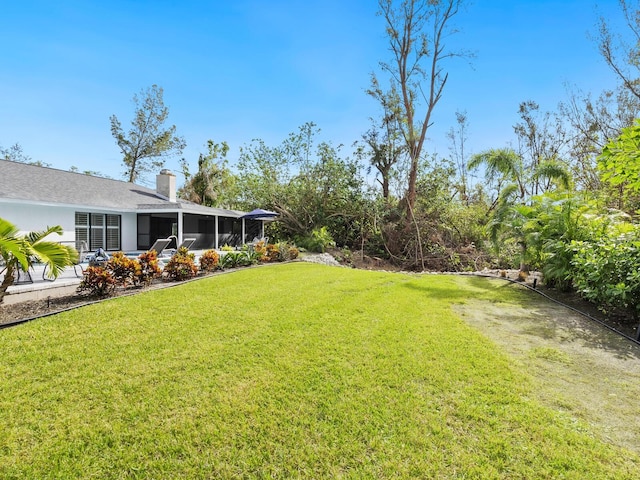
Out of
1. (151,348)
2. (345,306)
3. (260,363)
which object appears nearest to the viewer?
(260,363)

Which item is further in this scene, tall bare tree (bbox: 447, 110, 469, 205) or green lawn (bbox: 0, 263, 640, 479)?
tall bare tree (bbox: 447, 110, 469, 205)

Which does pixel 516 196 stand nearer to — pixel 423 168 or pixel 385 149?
pixel 423 168

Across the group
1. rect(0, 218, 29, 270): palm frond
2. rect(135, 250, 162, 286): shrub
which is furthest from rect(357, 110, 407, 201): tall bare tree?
rect(0, 218, 29, 270): palm frond

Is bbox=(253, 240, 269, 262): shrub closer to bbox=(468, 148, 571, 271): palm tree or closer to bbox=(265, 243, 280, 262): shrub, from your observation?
bbox=(265, 243, 280, 262): shrub

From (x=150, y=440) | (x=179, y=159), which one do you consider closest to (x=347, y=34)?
(x=150, y=440)

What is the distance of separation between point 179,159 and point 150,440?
107 feet

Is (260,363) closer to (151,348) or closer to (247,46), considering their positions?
(151,348)

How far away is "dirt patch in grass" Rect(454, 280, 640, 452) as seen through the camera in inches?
102

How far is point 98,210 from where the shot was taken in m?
12.6

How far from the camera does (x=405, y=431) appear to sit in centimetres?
236

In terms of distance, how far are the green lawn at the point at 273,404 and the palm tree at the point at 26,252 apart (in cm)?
88

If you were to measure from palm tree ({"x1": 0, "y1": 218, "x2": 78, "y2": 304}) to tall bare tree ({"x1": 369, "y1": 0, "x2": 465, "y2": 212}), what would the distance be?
13.9 m

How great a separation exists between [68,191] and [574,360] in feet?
53.0

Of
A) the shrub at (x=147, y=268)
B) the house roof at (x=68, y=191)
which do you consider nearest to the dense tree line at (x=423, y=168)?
the house roof at (x=68, y=191)
